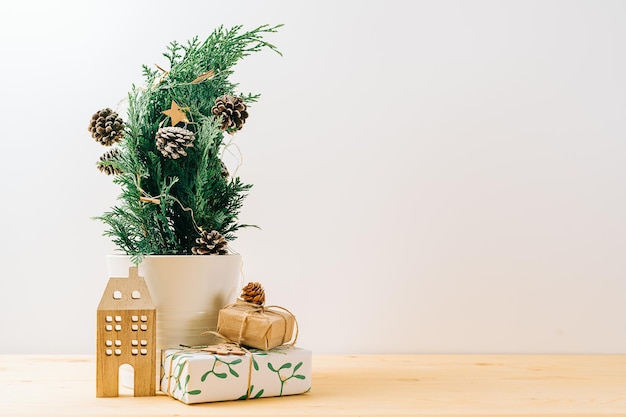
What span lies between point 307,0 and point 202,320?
0.79 m

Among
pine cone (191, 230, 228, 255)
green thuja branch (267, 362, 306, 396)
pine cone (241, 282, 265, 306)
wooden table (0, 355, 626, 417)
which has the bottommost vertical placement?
wooden table (0, 355, 626, 417)

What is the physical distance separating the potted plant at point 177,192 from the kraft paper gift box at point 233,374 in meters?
0.08

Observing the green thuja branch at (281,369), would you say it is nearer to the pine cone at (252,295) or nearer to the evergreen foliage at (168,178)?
the pine cone at (252,295)

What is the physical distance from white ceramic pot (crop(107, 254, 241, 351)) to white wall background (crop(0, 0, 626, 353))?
0.41m

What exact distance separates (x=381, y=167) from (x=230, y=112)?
0.51m

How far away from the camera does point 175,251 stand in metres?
1.10

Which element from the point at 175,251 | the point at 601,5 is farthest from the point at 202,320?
the point at 601,5

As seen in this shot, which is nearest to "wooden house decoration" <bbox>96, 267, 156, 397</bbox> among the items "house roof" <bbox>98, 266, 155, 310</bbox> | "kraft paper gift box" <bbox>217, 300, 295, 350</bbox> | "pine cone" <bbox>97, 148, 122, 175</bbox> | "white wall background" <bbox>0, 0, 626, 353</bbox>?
"house roof" <bbox>98, 266, 155, 310</bbox>

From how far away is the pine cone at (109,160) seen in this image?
112 cm

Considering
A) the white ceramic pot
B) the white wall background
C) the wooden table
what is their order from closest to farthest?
the wooden table, the white ceramic pot, the white wall background

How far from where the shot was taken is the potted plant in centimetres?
105

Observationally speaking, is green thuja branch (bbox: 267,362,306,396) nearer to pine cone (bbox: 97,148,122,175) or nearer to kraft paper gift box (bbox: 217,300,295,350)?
kraft paper gift box (bbox: 217,300,295,350)

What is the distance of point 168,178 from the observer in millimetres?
1112

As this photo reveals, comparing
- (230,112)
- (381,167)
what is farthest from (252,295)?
(381,167)
